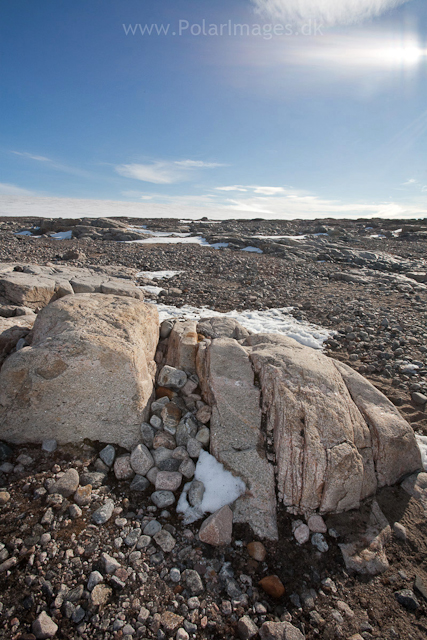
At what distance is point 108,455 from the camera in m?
3.48

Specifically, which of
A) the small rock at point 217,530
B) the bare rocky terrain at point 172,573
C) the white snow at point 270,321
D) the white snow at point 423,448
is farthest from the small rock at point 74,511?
the white snow at point 270,321

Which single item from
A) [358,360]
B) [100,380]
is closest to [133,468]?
[100,380]

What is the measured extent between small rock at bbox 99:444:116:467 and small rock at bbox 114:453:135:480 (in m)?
0.07

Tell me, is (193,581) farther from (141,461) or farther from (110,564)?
(141,461)

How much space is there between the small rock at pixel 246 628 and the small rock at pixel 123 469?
1.71 m

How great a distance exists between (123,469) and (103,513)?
0.52 meters

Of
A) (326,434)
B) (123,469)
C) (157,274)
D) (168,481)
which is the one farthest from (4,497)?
(157,274)

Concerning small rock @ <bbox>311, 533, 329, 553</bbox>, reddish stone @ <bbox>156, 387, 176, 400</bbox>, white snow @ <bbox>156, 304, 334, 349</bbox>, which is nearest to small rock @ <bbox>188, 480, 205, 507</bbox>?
small rock @ <bbox>311, 533, 329, 553</bbox>

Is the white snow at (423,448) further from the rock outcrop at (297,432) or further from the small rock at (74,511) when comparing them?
the small rock at (74,511)

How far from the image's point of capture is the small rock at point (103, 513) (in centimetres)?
287

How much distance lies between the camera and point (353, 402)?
160 inches

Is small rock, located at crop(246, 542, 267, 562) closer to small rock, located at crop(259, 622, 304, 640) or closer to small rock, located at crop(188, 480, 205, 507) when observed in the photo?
small rock, located at crop(259, 622, 304, 640)

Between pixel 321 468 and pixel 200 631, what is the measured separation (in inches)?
71.1

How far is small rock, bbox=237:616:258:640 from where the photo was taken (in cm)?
227
